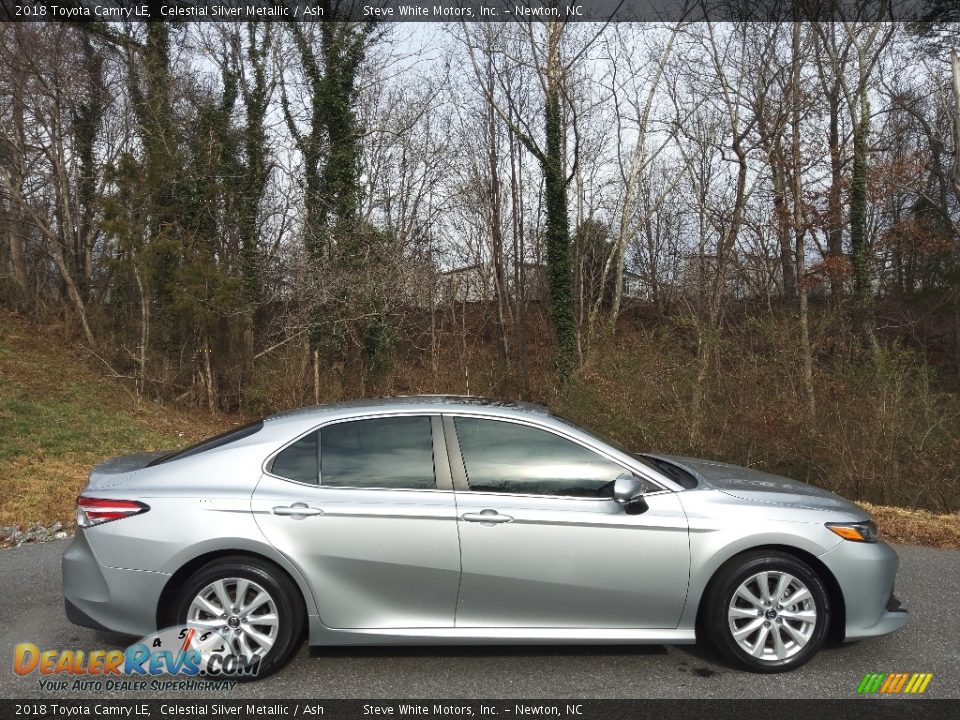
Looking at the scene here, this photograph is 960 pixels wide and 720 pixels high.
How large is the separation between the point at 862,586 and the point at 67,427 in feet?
55.1

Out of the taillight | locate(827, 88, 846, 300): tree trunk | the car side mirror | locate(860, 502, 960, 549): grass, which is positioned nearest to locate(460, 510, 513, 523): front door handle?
the car side mirror

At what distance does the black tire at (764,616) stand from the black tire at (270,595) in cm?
226

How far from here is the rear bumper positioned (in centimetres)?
414

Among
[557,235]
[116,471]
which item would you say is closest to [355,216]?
[557,235]

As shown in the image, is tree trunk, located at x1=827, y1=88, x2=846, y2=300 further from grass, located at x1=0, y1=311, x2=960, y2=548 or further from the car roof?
the car roof

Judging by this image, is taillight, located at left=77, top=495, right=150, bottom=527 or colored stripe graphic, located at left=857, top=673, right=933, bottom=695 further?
taillight, located at left=77, top=495, right=150, bottom=527

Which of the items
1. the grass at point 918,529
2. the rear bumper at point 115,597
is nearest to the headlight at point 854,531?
the grass at point 918,529

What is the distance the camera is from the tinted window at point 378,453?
4373 mm

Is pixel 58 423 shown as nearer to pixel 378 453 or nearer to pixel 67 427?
pixel 67 427

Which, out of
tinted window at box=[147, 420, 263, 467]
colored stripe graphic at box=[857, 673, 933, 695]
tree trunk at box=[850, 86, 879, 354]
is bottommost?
colored stripe graphic at box=[857, 673, 933, 695]

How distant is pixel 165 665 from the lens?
13.7 ft

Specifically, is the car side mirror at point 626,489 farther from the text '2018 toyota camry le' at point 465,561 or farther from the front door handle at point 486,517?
the front door handle at point 486,517

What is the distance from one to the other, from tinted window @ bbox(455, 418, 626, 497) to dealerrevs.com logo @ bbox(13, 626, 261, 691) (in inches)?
62.3

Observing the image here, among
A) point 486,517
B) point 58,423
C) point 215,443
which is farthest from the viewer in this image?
point 58,423
